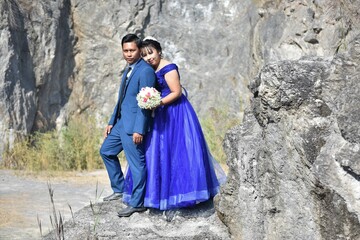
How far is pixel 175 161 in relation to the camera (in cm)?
480

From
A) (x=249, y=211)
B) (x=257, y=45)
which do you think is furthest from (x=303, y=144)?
(x=257, y=45)

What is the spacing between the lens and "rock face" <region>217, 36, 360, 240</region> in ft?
10.8

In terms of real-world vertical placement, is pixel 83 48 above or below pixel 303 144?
above

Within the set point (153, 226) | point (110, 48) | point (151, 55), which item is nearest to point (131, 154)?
point (153, 226)

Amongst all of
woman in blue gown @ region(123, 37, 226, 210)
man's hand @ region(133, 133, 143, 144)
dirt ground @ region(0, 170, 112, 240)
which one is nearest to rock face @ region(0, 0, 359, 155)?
dirt ground @ region(0, 170, 112, 240)

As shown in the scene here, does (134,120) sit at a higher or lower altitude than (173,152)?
higher

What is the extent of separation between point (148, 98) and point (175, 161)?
1.86 feet

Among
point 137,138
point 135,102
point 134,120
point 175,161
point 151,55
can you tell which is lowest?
point 175,161

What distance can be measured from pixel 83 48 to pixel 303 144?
9511mm

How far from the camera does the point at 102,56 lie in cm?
1263

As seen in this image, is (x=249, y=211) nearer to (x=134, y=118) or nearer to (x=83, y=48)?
(x=134, y=118)

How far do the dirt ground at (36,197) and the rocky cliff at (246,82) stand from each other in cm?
123

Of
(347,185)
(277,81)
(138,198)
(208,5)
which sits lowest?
(138,198)

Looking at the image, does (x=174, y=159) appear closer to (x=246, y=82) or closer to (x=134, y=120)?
(x=134, y=120)
